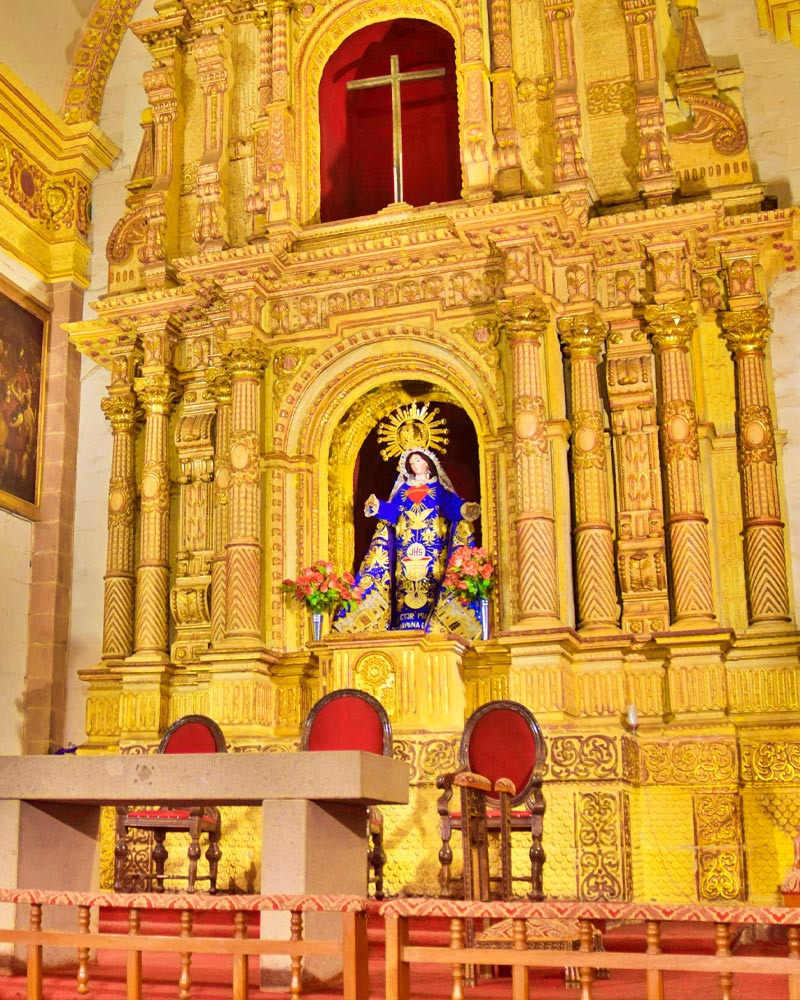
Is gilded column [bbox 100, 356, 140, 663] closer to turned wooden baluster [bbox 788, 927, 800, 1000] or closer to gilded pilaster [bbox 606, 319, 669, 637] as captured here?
gilded pilaster [bbox 606, 319, 669, 637]

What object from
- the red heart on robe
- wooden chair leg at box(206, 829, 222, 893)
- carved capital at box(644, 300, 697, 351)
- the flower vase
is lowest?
wooden chair leg at box(206, 829, 222, 893)

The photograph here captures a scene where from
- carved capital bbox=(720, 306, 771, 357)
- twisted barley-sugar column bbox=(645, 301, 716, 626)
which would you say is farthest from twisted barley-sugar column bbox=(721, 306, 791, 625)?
twisted barley-sugar column bbox=(645, 301, 716, 626)

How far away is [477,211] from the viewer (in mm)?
9680

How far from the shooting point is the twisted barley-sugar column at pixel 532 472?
9.10 m

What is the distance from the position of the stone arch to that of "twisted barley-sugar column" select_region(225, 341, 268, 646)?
1.43m

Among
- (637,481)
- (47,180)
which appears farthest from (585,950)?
(47,180)

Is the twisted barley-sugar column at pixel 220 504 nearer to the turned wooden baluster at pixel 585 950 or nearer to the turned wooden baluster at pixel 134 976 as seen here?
the turned wooden baluster at pixel 134 976

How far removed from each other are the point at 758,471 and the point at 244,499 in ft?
12.8

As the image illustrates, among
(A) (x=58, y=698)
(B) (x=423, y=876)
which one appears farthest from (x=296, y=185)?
(B) (x=423, y=876)

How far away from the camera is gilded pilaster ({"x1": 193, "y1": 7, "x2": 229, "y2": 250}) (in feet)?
35.5

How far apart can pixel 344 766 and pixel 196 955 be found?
5.02 feet

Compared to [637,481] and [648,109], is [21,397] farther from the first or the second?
[648,109]

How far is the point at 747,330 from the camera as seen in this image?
31.8 ft

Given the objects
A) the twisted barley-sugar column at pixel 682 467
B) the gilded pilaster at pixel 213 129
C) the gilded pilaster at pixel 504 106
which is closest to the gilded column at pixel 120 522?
the gilded pilaster at pixel 213 129
